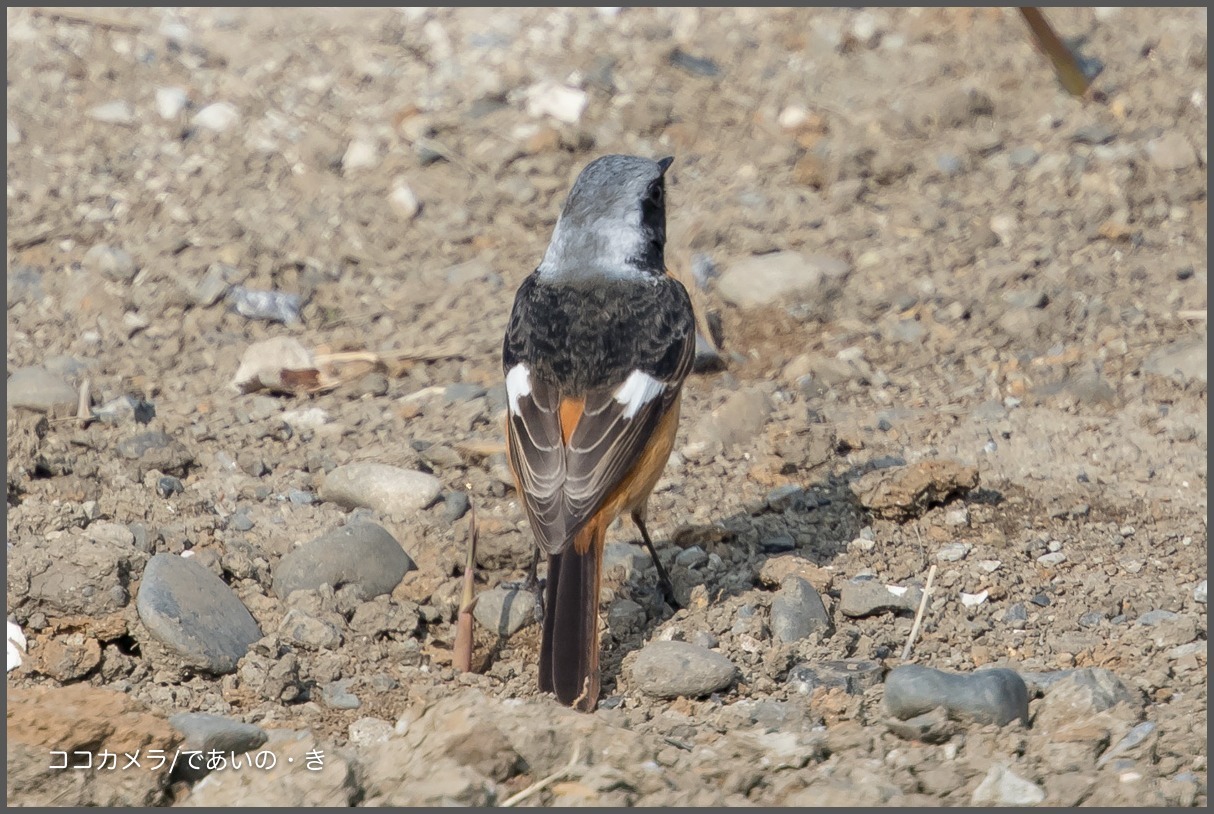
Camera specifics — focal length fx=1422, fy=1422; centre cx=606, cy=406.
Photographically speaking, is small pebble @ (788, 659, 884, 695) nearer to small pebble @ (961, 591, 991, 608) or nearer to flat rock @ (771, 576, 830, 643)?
flat rock @ (771, 576, 830, 643)

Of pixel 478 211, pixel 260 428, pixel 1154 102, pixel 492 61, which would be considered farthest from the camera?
pixel 492 61

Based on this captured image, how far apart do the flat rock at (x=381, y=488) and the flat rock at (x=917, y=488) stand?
1.87 metres

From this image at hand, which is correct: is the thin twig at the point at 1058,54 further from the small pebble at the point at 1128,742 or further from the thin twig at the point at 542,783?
the thin twig at the point at 542,783

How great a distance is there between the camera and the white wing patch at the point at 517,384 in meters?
5.58

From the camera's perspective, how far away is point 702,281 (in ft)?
26.4

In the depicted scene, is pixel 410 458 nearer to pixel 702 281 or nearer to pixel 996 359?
pixel 702 281

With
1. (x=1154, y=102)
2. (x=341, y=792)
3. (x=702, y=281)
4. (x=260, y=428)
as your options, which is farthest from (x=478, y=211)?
(x=341, y=792)

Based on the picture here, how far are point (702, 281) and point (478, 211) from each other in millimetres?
1559

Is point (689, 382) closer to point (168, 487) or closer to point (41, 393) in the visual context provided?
point (168, 487)

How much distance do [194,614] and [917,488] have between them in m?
2.90

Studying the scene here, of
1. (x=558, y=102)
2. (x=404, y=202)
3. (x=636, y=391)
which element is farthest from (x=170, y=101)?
(x=636, y=391)

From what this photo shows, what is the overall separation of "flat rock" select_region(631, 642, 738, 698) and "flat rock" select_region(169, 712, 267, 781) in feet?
4.23

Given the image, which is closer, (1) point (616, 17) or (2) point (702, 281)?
(2) point (702, 281)

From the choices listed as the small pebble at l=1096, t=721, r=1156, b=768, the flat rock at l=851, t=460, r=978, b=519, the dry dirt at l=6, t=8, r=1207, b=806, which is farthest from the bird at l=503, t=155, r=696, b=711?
the small pebble at l=1096, t=721, r=1156, b=768
